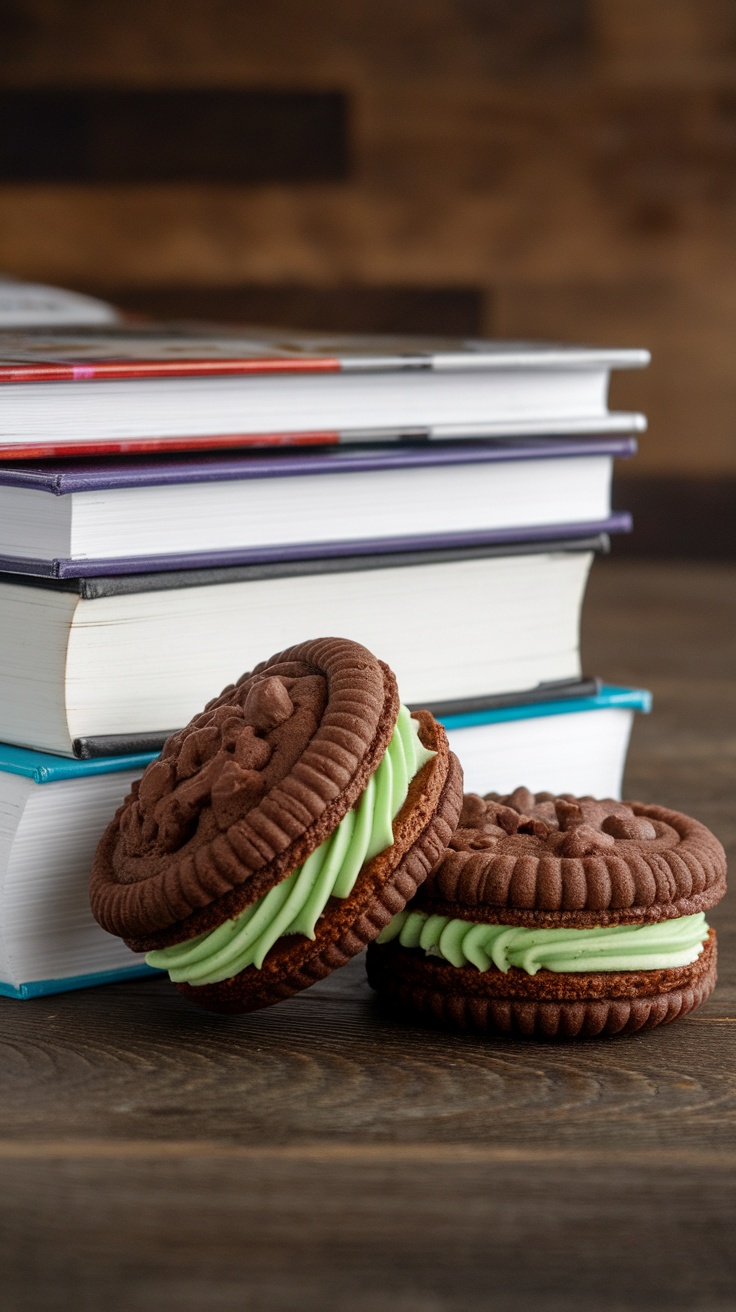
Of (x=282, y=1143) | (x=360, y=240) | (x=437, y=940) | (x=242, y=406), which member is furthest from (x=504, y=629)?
(x=360, y=240)

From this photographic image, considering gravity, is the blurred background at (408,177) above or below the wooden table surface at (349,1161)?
above

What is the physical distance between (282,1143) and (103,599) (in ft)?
1.15

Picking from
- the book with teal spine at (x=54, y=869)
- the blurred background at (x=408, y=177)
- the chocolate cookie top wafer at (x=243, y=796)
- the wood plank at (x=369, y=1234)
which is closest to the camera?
the wood plank at (x=369, y=1234)

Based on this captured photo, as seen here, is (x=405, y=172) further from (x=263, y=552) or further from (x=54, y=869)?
(x=54, y=869)

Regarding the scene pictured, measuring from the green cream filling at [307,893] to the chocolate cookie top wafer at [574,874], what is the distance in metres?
0.05

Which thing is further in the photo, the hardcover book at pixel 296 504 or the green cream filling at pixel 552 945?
the hardcover book at pixel 296 504

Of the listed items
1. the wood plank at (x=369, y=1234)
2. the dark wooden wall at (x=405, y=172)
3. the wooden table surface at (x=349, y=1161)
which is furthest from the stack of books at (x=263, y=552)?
the dark wooden wall at (x=405, y=172)

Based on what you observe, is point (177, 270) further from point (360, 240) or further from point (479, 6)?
point (479, 6)

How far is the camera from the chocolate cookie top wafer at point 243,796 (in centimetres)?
75

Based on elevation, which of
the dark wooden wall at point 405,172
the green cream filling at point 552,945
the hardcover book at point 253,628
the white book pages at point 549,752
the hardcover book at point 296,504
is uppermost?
the dark wooden wall at point 405,172

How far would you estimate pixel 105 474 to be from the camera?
2.91 ft

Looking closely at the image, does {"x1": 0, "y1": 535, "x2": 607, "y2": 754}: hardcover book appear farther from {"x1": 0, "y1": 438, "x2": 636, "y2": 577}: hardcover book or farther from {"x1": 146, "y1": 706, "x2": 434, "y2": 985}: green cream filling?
{"x1": 146, "y1": 706, "x2": 434, "y2": 985}: green cream filling

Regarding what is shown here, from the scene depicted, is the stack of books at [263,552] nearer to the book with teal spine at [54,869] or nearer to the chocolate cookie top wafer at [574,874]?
the book with teal spine at [54,869]

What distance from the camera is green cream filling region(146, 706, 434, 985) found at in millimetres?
760
